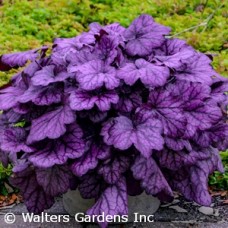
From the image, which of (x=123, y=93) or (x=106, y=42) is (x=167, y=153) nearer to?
(x=123, y=93)

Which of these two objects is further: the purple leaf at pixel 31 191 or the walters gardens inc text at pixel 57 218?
the walters gardens inc text at pixel 57 218

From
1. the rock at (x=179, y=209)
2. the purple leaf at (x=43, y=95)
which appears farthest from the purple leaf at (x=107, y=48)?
the rock at (x=179, y=209)

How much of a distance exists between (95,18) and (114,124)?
3.08 meters

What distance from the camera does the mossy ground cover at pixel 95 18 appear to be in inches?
183

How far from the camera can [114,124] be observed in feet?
7.48

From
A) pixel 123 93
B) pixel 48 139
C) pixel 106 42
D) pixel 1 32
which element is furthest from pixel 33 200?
pixel 1 32

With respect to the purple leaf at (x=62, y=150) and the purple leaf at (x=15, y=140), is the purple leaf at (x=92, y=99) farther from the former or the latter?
the purple leaf at (x=15, y=140)

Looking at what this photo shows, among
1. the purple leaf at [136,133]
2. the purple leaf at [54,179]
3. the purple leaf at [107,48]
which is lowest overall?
the purple leaf at [54,179]

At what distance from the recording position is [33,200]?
240cm

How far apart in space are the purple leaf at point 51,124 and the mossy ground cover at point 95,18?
7.55 feet

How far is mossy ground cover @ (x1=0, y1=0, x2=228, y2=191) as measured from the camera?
464 cm

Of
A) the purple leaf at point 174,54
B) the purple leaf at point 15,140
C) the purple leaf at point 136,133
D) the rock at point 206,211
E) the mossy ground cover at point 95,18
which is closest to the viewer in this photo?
the purple leaf at point 136,133

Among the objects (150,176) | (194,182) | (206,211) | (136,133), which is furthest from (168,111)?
(206,211)

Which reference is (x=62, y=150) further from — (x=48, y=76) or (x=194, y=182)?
(x=194, y=182)
